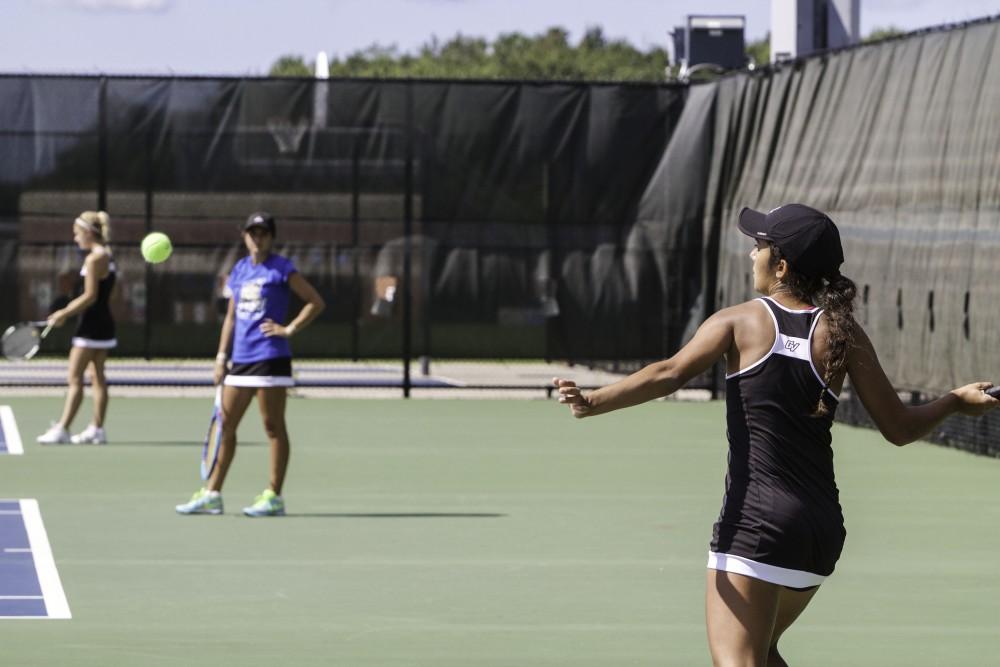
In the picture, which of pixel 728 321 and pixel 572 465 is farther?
pixel 572 465

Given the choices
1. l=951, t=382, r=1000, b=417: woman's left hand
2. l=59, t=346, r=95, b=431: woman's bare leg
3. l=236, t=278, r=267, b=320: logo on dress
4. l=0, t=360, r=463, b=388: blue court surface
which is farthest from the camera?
l=0, t=360, r=463, b=388: blue court surface

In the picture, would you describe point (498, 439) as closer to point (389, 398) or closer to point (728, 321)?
point (389, 398)

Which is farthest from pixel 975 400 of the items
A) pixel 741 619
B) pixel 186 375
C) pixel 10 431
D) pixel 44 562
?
pixel 186 375

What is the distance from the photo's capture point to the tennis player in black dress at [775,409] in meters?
4.68

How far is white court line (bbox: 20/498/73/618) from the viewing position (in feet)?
26.0

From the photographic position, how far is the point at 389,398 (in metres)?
20.0

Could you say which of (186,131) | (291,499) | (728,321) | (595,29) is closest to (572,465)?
(291,499)

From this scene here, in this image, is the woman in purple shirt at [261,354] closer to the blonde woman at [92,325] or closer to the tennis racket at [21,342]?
the blonde woman at [92,325]

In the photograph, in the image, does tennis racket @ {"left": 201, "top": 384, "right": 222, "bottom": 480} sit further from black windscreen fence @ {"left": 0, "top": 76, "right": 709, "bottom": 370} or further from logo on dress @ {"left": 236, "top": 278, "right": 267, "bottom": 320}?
black windscreen fence @ {"left": 0, "top": 76, "right": 709, "bottom": 370}

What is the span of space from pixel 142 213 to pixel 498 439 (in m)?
5.27

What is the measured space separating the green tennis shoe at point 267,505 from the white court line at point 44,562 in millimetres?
1128

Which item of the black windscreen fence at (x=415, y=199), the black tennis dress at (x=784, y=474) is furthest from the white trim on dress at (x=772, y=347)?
the black windscreen fence at (x=415, y=199)

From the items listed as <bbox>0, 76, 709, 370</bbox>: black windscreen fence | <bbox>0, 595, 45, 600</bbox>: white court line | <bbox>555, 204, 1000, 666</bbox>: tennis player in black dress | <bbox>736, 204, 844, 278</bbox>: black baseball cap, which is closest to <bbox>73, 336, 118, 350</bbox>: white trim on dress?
<bbox>0, 76, 709, 370</bbox>: black windscreen fence

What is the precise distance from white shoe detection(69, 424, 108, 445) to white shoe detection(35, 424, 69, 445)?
8 cm
